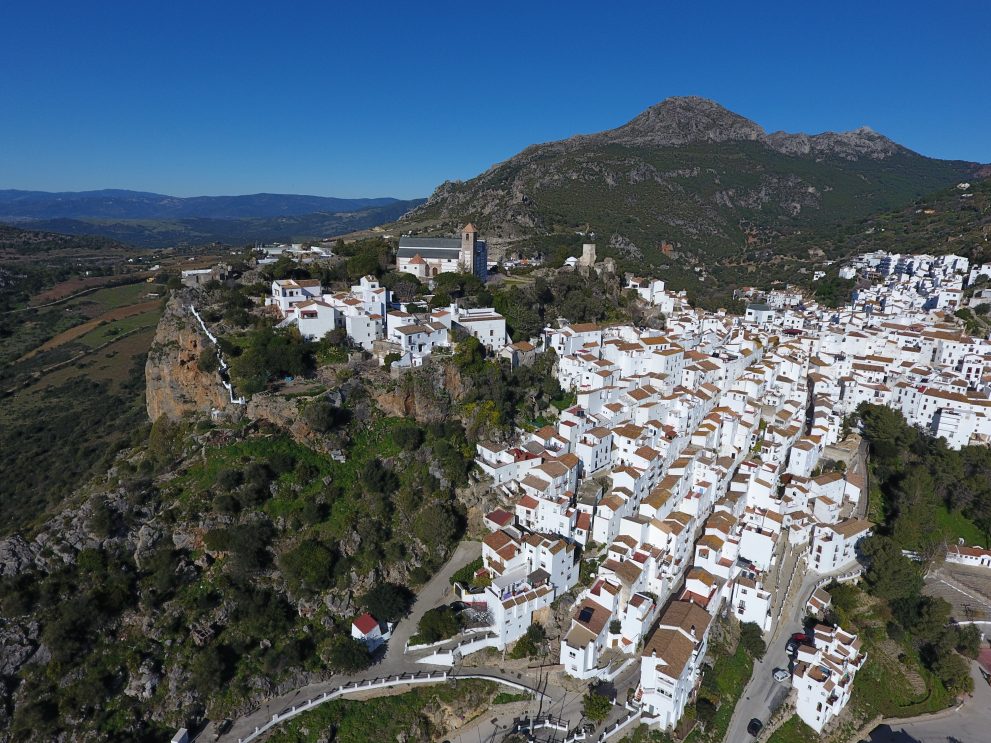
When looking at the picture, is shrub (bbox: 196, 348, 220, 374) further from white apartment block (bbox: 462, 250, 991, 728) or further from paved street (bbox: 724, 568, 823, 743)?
paved street (bbox: 724, 568, 823, 743)

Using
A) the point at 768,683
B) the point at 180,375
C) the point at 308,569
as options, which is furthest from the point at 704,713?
the point at 180,375

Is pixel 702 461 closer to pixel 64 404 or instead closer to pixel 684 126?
pixel 64 404

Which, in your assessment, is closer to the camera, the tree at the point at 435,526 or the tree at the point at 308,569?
the tree at the point at 308,569

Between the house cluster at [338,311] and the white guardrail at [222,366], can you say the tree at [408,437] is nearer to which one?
the house cluster at [338,311]

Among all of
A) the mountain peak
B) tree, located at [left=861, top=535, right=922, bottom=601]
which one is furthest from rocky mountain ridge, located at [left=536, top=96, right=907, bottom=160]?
tree, located at [left=861, top=535, right=922, bottom=601]

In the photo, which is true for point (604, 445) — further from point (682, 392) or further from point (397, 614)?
point (397, 614)

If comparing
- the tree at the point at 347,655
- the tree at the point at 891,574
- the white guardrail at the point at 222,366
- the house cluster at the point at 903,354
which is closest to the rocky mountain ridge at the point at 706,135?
the house cluster at the point at 903,354

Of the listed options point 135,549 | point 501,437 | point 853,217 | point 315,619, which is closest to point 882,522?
point 501,437
